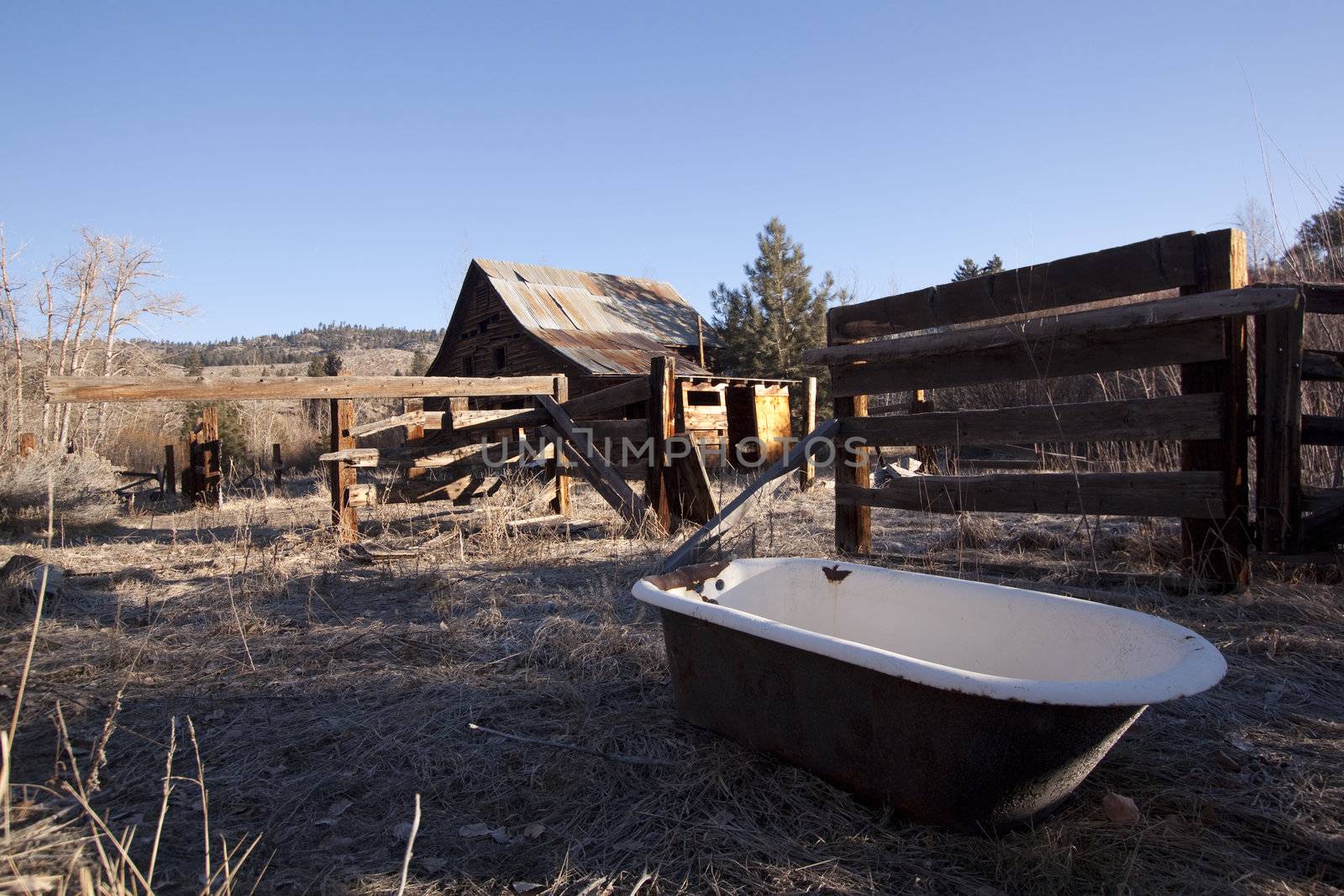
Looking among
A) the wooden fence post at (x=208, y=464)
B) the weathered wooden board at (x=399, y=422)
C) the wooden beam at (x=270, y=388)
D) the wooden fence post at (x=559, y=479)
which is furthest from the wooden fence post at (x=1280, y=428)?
the wooden fence post at (x=208, y=464)

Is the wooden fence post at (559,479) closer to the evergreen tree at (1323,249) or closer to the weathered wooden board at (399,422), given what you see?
the weathered wooden board at (399,422)

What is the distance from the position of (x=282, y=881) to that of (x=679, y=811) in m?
1.12

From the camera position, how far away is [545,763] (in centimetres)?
270

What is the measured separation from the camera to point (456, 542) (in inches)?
275

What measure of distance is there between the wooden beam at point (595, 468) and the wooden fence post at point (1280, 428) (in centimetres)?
480

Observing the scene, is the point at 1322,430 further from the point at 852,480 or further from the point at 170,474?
the point at 170,474

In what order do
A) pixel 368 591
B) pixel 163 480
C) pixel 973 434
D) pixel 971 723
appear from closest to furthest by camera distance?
pixel 971 723 → pixel 973 434 → pixel 368 591 → pixel 163 480

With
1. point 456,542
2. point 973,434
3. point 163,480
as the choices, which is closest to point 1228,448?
point 973,434

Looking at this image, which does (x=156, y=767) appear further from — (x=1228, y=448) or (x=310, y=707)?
(x=1228, y=448)

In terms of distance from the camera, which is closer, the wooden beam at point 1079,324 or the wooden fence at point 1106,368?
the wooden beam at point 1079,324

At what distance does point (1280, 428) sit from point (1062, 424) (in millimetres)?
926

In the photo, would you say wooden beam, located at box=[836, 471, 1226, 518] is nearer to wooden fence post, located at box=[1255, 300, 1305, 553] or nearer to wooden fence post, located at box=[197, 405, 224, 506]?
wooden fence post, located at box=[1255, 300, 1305, 553]

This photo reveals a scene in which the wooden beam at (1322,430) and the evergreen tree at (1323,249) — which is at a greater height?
the evergreen tree at (1323,249)

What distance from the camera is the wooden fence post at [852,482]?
5.25 metres
